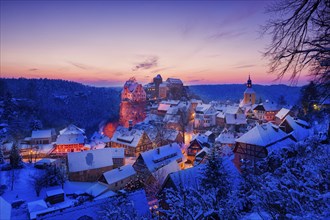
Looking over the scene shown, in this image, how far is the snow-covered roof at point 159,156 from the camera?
1237 inches

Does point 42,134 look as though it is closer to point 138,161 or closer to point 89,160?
point 89,160

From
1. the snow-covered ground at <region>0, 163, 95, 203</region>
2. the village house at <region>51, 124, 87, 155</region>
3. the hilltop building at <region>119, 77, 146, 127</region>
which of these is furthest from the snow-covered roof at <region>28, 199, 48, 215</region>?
the hilltop building at <region>119, 77, 146, 127</region>

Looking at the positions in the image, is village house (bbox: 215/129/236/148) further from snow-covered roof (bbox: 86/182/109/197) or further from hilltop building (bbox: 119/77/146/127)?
hilltop building (bbox: 119/77/146/127)

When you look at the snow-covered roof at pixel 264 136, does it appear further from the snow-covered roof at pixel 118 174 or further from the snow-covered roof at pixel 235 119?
the snow-covered roof at pixel 235 119

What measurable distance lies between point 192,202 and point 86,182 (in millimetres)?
29668

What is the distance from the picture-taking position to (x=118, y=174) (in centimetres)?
2961

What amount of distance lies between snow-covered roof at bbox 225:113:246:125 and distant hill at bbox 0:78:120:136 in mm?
44293

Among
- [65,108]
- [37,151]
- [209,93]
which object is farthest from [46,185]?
[209,93]

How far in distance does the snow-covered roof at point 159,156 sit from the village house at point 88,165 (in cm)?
745

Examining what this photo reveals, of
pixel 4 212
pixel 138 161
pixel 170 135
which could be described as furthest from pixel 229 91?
pixel 4 212

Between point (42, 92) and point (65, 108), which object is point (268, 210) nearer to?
point (65, 108)

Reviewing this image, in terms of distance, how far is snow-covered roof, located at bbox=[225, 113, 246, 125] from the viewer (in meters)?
55.4

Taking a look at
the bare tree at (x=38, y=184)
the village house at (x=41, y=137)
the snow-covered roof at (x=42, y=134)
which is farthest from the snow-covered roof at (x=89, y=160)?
the snow-covered roof at (x=42, y=134)

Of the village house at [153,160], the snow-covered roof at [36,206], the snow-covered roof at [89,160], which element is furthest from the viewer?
the snow-covered roof at [89,160]
